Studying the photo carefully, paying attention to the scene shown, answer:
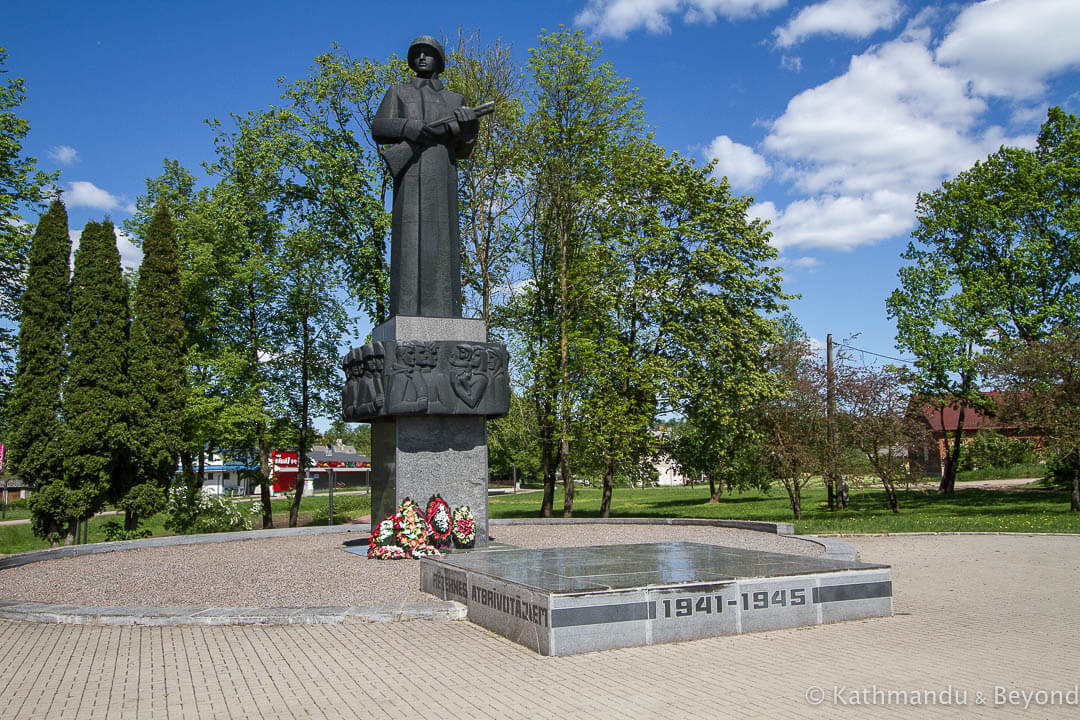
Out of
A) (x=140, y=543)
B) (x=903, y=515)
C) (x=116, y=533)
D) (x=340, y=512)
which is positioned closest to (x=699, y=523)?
(x=903, y=515)

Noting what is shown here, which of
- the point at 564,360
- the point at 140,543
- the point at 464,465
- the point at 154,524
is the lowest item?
the point at 154,524

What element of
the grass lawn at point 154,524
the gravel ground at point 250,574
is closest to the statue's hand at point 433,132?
the gravel ground at point 250,574

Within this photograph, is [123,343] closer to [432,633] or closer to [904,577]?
[432,633]

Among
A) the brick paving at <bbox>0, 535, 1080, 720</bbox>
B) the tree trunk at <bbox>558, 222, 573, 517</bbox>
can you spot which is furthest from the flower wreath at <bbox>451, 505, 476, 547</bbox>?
the tree trunk at <bbox>558, 222, 573, 517</bbox>

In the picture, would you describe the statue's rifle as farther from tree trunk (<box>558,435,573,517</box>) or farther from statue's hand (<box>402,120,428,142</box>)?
tree trunk (<box>558,435,573,517</box>)

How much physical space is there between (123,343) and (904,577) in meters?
18.2

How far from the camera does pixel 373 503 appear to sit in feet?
45.4

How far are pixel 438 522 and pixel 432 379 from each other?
2.10 meters

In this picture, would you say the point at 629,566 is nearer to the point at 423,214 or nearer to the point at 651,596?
the point at 651,596

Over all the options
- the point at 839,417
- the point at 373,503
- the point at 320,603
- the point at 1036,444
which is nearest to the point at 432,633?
the point at 320,603

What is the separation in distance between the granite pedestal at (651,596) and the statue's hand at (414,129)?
744cm

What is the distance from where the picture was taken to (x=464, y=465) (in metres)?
12.9

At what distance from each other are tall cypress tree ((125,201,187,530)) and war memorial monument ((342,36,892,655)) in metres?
9.20

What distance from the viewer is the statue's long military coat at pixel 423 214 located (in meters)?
13.4
